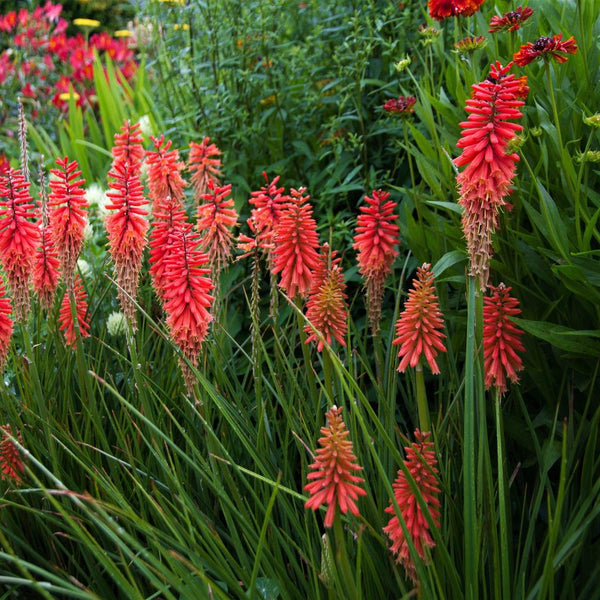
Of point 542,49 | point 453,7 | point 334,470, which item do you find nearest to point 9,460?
point 334,470

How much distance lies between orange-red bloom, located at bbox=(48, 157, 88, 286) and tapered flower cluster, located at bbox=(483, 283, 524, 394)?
132 centimetres

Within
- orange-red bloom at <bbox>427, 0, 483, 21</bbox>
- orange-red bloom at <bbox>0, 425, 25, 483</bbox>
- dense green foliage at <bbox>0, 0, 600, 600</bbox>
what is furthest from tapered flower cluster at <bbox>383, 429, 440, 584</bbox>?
orange-red bloom at <bbox>427, 0, 483, 21</bbox>

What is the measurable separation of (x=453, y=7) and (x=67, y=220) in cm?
155

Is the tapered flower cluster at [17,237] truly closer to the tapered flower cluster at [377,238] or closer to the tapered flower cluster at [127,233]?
the tapered flower cluster at [127,233]

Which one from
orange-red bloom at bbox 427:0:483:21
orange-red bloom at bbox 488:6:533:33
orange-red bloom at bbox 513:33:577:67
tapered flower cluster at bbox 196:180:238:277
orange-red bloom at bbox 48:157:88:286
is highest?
orange-red bloom at bbox 427:0:483:21

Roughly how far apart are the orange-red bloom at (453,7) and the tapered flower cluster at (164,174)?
111 cm

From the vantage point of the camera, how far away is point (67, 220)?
8.20ft

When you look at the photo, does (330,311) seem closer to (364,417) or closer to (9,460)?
(364,417)

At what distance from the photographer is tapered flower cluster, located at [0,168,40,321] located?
2.47m

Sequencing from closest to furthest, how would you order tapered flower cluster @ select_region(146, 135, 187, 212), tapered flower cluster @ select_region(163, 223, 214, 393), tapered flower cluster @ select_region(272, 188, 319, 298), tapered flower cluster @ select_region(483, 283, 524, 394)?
1. tapered flower cluster @ select_region(483, 283, 524, 394)
2. tapered flower cluster @ select_region(163, 223, 214, 393)
3. tapered flower cluster @ select_region(272, 188, 319, 298)
4. tapered flower cluster @ select_region(146, 135, 187, 212)

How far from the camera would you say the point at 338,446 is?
5.02 feet

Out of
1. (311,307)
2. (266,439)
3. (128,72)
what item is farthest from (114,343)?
(128,72)

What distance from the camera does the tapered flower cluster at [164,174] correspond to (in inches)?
120

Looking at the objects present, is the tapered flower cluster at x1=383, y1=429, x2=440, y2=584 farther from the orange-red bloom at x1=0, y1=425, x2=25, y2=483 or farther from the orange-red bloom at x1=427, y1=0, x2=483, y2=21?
the orange-red bloom at x1=427, y1=0, x2=483, y2=21
